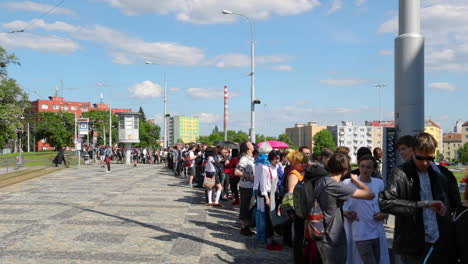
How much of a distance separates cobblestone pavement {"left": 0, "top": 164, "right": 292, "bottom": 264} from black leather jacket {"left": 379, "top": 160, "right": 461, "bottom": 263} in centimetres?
352

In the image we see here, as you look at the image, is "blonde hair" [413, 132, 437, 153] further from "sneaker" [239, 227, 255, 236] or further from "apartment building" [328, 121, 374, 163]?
"apartment building" [328, 121, 374, 163]

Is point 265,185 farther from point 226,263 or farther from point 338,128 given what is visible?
point 338,128

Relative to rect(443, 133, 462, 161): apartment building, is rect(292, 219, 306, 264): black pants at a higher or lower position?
higher

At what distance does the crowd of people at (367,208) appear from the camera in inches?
130

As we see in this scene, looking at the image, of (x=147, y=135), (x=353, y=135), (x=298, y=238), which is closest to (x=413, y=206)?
(x=298, y=238)

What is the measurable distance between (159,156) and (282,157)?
3498 centimetres

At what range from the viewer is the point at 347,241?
192 inches

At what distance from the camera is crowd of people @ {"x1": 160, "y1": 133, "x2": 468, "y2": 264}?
10.8ft

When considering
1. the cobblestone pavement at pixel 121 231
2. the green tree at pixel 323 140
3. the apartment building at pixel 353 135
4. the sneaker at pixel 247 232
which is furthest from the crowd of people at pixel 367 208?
the apartment building at pixel 353 135

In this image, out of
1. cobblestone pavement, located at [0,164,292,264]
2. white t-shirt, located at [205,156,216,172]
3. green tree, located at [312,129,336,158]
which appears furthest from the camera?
green tree, located at [312,129,336,158]

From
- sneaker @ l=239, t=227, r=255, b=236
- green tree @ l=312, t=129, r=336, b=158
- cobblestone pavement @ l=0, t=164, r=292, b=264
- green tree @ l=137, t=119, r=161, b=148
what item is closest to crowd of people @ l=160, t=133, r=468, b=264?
sneaker @ l=239, t=227, r=255, b=236

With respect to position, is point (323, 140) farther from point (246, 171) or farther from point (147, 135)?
point (246, 171)

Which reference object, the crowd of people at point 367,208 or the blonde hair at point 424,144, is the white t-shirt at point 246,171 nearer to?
the crowd of people at point 367,208

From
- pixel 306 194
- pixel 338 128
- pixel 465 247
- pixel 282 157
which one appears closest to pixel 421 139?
pixel 465 247
